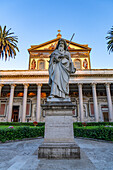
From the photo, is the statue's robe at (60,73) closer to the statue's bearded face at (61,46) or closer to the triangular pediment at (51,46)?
the statue's bearded face at (61,46)

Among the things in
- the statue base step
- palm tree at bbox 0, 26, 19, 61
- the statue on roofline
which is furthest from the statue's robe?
palm tree at bbox 0, 26, 19, 61

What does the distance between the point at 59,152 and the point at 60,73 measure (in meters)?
2.82

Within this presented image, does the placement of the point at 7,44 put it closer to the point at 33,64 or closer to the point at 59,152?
the point at 33,64

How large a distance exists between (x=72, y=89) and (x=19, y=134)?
22651 millimetres

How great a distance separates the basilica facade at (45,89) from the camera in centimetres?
2480

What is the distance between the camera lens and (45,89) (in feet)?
100.0

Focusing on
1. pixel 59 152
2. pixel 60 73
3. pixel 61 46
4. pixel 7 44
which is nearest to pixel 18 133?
pixel 59 152

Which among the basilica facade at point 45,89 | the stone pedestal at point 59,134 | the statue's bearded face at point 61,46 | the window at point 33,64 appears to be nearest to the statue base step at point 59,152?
→ the stone pedestal at point 59,134

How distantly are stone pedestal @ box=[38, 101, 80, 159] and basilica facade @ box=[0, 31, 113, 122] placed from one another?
19758 millimetres

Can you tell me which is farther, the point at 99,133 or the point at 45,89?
the point at 45,89

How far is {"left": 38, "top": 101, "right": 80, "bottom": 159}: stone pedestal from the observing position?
3722mm

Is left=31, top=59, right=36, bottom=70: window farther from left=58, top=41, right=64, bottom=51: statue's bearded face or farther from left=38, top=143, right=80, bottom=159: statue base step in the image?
left=38, top=143, right=80, bottom=159: statue base step

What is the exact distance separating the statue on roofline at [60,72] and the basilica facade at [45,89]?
19.4 meters

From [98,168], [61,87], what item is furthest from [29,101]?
[98,168]
